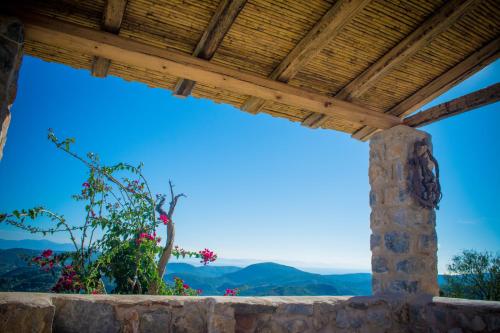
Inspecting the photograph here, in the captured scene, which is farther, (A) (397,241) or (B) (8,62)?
(A) (397,241)

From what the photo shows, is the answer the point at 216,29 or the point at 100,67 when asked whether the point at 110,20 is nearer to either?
the point at 100,67

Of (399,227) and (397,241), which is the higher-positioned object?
(399,227)

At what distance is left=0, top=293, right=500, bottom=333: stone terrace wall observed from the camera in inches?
54.8

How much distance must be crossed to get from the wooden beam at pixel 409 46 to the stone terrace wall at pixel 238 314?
199 centimetres

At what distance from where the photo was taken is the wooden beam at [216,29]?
2152 mm

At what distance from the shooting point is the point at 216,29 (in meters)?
2.30

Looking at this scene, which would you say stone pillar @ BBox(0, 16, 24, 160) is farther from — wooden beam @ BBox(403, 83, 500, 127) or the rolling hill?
the rolling hill

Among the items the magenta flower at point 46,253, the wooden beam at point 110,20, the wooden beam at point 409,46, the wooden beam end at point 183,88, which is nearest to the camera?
the wooden beam at point 110,20

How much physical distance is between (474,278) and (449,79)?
9.19 metres

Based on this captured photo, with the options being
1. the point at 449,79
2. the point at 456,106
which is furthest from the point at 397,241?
the point at 449,79

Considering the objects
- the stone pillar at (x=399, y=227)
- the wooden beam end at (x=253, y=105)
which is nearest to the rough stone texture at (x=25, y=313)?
the wooden beam end at (x=253, y=105)

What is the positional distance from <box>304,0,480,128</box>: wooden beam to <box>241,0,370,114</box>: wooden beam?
1.99ft

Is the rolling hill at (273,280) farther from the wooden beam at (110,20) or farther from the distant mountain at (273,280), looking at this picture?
the wooden beam at (110,20)

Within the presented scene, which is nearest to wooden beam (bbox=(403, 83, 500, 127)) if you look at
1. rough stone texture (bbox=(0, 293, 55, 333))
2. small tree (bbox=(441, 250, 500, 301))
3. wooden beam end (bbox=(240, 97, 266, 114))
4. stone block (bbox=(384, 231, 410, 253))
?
stone block (bbox=(384, 231, 410, 253))
